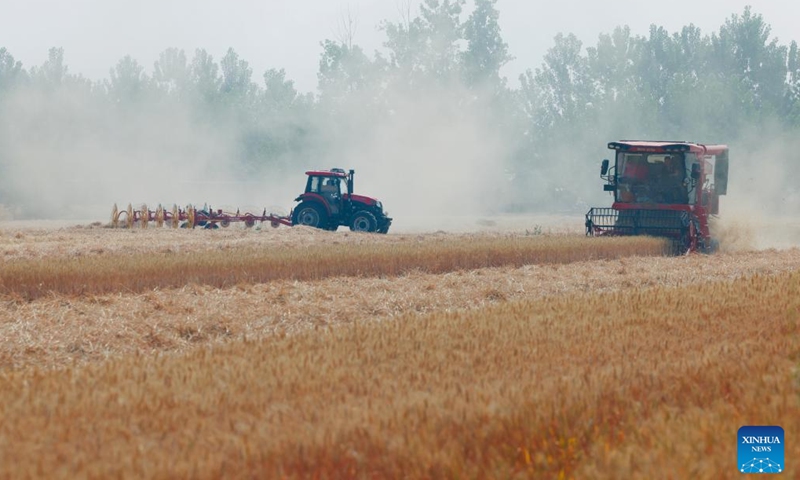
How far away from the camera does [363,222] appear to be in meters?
28.9

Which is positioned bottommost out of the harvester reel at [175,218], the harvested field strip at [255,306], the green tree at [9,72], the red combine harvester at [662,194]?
the harvested field strip at [255,306]

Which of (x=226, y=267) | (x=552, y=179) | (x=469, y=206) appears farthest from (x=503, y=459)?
(x=552, y=179)

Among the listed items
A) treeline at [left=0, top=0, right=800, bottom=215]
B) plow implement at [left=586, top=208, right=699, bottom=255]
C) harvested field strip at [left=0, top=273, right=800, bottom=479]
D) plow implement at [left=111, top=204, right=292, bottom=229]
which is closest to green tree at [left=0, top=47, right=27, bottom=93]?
treeline at [left=0, top=0, right=800, bottom=215]

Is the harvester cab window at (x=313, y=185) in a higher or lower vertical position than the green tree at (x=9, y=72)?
lower

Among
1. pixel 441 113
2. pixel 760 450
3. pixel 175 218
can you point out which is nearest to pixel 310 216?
pixel 175 218

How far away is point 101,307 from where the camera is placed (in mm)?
12953

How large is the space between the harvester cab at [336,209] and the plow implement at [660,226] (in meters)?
6.56

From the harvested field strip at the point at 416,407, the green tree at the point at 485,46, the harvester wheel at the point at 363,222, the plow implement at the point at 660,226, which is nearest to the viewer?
the harvested field strip at the point at 416,407

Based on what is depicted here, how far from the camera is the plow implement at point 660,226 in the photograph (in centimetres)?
2394

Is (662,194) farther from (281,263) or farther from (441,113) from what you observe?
(441,113)

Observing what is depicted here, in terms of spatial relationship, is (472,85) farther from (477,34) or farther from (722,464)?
(722,464)

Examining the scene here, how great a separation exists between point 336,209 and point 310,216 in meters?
0.74

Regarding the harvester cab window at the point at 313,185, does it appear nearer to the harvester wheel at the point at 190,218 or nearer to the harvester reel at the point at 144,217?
the harvester wheel at the point at 190,218

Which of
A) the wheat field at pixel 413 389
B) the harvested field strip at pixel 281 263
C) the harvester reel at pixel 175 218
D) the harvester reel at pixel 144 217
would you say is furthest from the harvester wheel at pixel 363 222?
the wheat field at pixel 413 389
